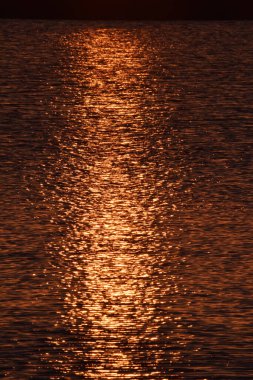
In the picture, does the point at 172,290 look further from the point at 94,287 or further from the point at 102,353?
the point at 102,353

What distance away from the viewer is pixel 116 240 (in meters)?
7.24

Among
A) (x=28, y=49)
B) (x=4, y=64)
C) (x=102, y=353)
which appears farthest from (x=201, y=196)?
(x=28, y=49)

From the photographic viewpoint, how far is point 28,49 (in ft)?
52.6

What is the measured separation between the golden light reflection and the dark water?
0.04 feet

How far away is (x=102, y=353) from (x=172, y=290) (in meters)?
1.02

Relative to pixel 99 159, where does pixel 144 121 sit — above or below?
above

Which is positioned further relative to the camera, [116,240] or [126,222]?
[126,222]

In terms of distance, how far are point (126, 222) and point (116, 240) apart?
1.34 feet

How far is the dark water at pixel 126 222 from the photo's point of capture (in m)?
5.48

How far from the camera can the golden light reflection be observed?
5457mm

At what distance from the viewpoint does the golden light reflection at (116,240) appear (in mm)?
5457

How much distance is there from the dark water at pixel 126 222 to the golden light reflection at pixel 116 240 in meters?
0.01

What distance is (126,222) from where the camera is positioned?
25.0ft

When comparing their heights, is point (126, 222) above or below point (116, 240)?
above
